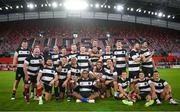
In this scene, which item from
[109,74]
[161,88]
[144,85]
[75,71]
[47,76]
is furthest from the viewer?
[75,71]

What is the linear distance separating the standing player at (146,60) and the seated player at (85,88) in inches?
75.2

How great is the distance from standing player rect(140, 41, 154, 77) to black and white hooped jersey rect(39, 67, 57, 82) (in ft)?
10.5

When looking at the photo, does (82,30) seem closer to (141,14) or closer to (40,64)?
(141,14)

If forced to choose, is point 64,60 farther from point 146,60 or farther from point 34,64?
point 146,60

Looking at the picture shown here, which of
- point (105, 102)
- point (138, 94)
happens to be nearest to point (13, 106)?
point (105, 102)

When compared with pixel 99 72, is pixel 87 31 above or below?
above

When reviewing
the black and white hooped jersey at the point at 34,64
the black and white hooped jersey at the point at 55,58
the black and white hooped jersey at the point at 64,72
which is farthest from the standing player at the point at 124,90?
the black and white hooped jersey at the point at 34,64

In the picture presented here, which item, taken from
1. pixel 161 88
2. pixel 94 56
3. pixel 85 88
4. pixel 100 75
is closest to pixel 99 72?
pixel 100 75

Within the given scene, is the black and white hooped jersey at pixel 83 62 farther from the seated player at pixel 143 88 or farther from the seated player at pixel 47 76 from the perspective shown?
the seated player at pixel 143 88

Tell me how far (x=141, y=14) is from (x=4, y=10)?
1936cm

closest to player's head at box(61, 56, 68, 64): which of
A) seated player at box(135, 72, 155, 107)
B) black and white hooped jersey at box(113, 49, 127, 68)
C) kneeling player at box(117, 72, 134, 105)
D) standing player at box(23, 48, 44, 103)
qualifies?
standing player at box(23, 48, 44, 103)

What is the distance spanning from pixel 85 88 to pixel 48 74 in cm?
138

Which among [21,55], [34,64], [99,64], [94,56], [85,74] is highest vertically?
[21,55]

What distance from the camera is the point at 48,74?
30.9 ft
